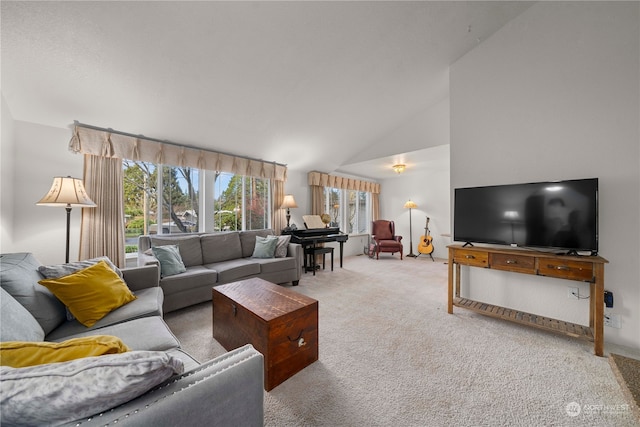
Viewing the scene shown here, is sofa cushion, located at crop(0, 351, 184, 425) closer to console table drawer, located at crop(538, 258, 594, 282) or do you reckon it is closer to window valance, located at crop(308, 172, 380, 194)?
console table drawer, located at crop(538, 258, 594, 282)

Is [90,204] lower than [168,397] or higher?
higher

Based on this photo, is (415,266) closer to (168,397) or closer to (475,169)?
(475,169)

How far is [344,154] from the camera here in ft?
16.2

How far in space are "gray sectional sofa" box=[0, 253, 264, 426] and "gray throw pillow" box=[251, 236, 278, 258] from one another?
2.12 meters

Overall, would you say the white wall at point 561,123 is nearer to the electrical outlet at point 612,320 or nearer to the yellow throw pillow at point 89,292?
the electrical outlet at point 612,320

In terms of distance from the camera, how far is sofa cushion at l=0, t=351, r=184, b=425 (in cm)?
52

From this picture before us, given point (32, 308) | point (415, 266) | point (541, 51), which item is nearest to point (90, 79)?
point (32, 308)

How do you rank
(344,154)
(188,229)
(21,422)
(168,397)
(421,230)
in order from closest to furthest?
(21,422), (168,397), (188,229), (344,154), (421,230)

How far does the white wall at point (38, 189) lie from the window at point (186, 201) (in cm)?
57

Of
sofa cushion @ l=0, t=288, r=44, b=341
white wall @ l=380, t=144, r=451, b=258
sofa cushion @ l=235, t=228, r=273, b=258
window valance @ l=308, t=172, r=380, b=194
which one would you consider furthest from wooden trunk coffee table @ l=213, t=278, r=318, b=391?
white wall @ l=380, t=144, r=451, b=258

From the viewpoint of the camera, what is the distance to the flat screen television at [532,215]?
6.64ft

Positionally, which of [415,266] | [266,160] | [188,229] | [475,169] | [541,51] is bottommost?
[415,266]

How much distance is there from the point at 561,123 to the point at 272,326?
124 inches

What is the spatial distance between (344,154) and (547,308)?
12.4 feet
